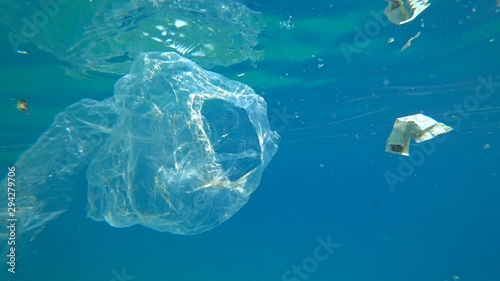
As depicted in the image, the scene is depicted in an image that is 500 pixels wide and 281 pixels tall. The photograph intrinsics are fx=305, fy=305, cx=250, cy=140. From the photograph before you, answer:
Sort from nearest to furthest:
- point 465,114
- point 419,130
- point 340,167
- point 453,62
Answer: point 419,130, point 453,62, point 465,114, point 340,167

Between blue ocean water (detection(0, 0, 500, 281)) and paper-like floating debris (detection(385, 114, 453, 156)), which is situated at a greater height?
blue ocean water (detection(0, 0, 500, 281))

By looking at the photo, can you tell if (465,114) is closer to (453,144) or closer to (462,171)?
(453,144)

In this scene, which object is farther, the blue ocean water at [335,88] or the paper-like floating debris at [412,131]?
the blue ocean water at [335,88]

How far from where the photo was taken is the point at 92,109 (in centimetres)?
673

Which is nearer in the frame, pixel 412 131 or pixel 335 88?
pixel 412 131

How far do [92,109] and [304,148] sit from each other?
27058 mm

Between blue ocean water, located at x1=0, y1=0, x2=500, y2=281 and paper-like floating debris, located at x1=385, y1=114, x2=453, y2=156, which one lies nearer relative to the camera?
paper-like floating debris, located at x1=385, y1=114, x2=453, y2=156

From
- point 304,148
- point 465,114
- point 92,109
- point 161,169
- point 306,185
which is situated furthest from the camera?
point 306,185

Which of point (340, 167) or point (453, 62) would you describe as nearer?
point (453, 62)

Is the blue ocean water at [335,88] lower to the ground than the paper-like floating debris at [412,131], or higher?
higher

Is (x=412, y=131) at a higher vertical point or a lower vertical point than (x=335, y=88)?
lower

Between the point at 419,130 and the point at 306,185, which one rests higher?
the point at 306,185

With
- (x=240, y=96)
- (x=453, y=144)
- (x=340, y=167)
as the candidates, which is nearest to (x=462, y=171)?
(x=340, y=167)

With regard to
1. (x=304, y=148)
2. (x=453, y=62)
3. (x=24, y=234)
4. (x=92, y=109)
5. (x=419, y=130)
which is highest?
(x=304, y=148)
